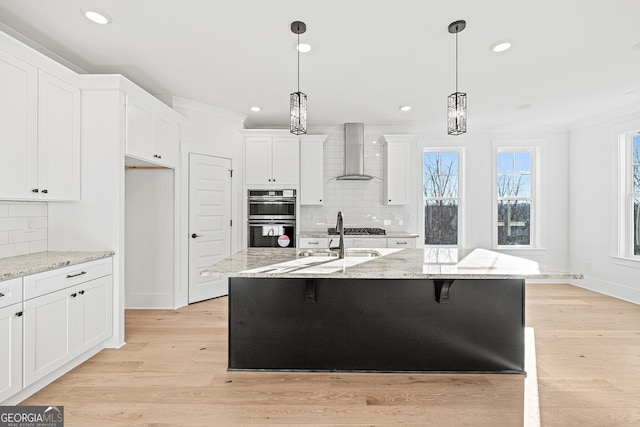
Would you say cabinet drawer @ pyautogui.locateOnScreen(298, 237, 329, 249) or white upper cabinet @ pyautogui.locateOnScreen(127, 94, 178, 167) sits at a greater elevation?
white upper cabinet @ pyautogui.locateOnScreen(127, 94, 178, 167)

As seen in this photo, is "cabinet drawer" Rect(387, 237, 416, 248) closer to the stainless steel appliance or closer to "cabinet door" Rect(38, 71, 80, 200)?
the stainless steel appliance

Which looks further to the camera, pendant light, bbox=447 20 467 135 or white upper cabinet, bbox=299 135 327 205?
white upper cabinet, bbox=299 135 327 205

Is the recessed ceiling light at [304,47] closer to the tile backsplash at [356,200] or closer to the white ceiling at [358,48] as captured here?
the white ceiling at [358,48]

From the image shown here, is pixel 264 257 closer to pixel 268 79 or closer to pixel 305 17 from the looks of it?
pixel 305 17

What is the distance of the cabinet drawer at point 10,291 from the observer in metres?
1.88

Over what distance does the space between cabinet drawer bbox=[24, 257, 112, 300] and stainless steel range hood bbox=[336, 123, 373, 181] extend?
11.5 feet

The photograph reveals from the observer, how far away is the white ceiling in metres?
2.33

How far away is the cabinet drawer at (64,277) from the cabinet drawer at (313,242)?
99.0 inches

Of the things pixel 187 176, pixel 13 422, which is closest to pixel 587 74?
pixel 187 176

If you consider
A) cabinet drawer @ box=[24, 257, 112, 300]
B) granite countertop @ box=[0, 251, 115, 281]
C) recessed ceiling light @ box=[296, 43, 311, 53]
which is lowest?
cabinet drawer @ box=[24, 257, 112, 300]

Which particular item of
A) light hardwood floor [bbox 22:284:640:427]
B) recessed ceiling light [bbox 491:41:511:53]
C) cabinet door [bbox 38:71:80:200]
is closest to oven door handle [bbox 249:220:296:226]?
light hardwood floor [bbox 22:284:640:427]

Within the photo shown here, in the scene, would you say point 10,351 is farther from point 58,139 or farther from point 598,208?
point 598,208

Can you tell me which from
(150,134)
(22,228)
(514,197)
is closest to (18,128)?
(22,228)

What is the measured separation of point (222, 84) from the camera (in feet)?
12.2
